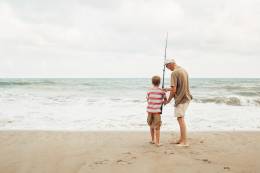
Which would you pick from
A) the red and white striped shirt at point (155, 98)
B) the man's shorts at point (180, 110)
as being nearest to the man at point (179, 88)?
the man's shorts at point (180, 110)

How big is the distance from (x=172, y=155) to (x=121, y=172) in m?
1.09

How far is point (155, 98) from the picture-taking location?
5.31 meters

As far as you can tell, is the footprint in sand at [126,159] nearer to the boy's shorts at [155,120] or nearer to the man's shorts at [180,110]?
the boy's shorts at [155,120]

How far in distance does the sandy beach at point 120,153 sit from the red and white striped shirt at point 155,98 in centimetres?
67

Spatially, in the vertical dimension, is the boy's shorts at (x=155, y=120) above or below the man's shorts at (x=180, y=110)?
below

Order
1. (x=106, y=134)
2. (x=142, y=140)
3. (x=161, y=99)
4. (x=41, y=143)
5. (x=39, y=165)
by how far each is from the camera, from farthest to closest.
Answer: (x=106, y=134), (x=142, y=140), (x=41, y=143), (x=161, y=99), (x=39, y=165)

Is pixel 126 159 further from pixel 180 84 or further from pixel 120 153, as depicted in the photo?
pixel 180 84

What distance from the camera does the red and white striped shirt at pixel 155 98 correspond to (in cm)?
529

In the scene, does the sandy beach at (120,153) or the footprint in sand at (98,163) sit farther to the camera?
the footprint in sand at (98,163)

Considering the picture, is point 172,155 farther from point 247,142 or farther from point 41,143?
point 41,143

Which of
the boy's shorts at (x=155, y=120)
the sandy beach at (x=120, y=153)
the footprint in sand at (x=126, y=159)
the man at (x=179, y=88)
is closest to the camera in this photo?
the sandy beach at (x=120, y=153)

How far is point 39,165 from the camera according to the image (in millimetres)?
4297

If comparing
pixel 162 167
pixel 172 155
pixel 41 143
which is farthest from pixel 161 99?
pixel 41 143

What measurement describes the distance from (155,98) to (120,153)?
1121 mm
